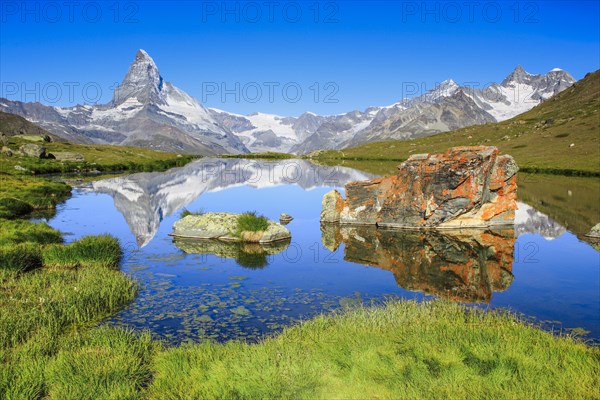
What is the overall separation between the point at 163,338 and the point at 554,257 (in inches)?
1101

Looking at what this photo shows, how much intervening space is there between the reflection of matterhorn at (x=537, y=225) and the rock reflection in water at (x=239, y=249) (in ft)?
72.8

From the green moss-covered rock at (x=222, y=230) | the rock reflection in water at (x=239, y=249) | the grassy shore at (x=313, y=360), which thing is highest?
the green moss-covered rock at (x=222, y=230)

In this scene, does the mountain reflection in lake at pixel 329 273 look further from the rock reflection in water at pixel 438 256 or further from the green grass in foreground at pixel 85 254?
the green grass in foreground at pixel 85 254

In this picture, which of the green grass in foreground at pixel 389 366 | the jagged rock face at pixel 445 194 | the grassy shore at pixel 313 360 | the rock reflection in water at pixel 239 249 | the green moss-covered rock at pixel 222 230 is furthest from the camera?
the jagged rock face at pixel 445 194

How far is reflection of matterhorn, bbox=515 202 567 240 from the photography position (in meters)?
40.6

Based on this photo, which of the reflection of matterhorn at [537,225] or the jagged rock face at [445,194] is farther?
the jagged rock face at [445,194]

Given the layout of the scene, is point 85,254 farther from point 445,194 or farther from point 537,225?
point 537,225

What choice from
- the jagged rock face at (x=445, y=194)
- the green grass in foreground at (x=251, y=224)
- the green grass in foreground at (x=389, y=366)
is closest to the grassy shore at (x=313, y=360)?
the green grass in foreground at (x=389, y=366)

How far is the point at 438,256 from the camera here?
31188 mm

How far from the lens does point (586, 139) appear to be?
155 meters

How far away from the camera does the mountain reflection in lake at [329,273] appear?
19609 mm

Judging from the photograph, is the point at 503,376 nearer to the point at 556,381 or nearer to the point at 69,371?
the point at 556,381

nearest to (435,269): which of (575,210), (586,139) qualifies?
(575,210)

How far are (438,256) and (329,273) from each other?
871 centimetres
